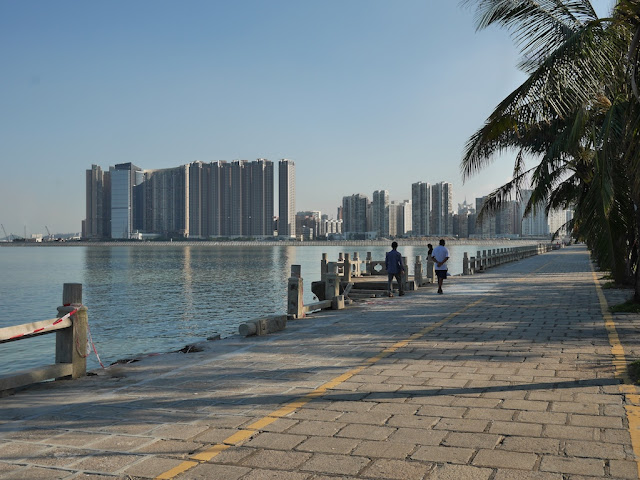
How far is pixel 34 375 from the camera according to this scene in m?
7.16

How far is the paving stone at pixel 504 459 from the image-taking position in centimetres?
436

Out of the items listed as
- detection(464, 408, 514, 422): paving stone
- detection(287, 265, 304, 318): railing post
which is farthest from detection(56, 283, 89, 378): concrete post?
detection(287, 265, 304, 318): railing post

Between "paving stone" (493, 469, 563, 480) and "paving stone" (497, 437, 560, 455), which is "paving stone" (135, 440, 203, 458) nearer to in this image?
"paving stone" (493, 469, 563, 480)

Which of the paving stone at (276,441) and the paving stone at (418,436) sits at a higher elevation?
the paving stone at (418,436)

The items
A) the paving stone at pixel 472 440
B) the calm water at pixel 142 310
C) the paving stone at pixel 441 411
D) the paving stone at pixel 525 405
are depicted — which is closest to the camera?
the paving stone at pixel 472 440

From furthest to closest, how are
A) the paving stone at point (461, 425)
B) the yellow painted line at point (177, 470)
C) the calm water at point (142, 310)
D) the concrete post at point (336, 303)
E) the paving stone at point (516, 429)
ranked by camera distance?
1. the calm water at point (142, 310)
2. the concrete post at point (336, 303)
3. the paving stone at point (461, 425)
4. the paving stone at point (516, 429)
5. the yellow painted line at point (177, 470)

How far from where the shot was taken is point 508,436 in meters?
5.04

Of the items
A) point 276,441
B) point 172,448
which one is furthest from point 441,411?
point 172,448

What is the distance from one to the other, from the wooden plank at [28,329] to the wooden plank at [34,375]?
434 millimetres

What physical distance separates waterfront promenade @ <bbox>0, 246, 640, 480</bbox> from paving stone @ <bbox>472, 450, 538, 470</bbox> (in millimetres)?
15

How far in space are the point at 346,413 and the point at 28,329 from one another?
397 cm

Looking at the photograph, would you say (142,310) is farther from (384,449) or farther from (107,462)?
(384,449)

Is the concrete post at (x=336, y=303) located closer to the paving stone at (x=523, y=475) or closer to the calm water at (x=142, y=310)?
the calm water at (x=142, y=310)

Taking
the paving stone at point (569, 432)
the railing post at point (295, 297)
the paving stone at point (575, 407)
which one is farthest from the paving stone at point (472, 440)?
the railing post at point (295, 297)
